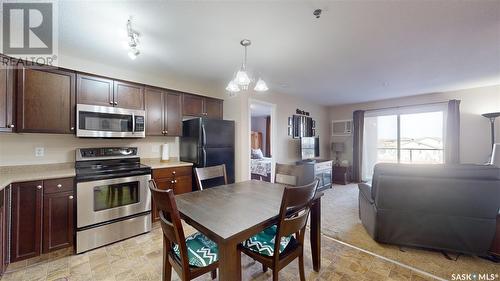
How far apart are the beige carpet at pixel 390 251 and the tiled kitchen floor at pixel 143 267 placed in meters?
0.19

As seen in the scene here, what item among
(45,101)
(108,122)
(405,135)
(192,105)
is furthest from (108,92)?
(405,135)

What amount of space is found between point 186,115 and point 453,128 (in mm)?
5910

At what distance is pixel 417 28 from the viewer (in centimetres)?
197

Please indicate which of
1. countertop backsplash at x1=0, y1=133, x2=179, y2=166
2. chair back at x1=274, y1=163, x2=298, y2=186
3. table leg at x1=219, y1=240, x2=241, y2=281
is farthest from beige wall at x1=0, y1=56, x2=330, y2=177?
table leg at x1=219, y1=240, x2=241, y2=281

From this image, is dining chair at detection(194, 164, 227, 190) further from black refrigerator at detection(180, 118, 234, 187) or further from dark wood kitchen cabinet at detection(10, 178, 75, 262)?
dark wood kitchen cabinet at detection(10, 178, 75, 262)

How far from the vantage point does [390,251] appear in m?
2.22

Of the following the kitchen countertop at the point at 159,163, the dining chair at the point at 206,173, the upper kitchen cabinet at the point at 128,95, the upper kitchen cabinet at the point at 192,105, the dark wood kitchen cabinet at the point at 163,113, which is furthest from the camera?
the upper kitchen cabinet at the point at 192,105

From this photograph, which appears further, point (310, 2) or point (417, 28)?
point (417, 28)

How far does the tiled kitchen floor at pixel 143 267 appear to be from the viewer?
1.80 m

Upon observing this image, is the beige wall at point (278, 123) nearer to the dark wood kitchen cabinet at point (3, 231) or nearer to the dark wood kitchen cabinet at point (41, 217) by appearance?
the dark wood kitchen cabinet at point (41, 217)

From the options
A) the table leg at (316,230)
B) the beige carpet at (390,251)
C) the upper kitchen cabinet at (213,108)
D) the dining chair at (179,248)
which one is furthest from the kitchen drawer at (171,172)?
the beige carpet at (390,251)

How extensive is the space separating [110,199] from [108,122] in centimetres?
102

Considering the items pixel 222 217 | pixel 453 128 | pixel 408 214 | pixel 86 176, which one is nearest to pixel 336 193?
pixel 408 214

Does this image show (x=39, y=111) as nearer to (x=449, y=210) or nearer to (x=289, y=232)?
(x=289, y=232)
